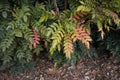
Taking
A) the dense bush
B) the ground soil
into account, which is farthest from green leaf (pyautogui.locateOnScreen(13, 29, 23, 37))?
the ground soil

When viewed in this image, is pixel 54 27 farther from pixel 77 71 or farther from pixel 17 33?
pixel 77 71

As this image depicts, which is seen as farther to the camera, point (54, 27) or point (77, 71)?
point (77, 71)

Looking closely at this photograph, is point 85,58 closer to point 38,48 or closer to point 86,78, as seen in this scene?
point 86,78

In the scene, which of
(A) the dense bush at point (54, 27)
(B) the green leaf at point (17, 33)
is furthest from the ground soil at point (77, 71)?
(B) the green leaf at point (17, 33)

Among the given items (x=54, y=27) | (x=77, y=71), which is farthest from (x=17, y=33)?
(x=77, y=71)

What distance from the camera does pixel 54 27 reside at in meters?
→ 2.60

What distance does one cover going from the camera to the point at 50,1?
2988mm

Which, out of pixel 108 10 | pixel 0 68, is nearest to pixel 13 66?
pixel 0 68

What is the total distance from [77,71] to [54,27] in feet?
2.69

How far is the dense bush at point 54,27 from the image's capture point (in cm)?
261

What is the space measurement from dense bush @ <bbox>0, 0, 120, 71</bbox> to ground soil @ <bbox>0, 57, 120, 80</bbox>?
0.12 meters

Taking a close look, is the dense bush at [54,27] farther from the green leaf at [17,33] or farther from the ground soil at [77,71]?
the ground soil at [77,71]

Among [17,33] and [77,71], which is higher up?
[17,33]

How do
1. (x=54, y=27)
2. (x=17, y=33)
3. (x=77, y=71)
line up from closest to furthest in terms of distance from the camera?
(x=54, y=27), (x=17, y=33), (x=77, y=71)
